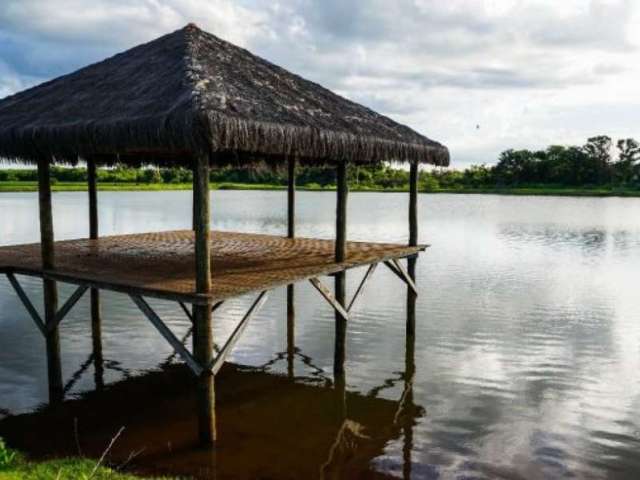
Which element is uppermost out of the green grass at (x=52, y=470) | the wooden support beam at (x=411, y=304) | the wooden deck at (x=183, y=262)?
the wooden deck at (x=183, y=262)

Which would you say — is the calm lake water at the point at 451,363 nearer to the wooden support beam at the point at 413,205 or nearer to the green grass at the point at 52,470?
the green grass at the point at 52,470

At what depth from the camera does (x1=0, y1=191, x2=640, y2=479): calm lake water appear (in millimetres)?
7559

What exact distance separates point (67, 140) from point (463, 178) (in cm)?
8073

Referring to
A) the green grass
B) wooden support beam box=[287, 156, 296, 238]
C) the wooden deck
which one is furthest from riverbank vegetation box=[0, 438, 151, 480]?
wooden support beam box=[287, 156, 296, 238]

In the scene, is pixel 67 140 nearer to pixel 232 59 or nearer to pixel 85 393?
pixel 232 59

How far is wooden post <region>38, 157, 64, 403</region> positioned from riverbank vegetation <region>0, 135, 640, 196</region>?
65460mm

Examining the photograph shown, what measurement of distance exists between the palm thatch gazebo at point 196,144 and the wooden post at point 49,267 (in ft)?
0.05

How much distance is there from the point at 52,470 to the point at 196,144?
142 inches

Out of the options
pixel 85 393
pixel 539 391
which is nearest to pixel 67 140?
pixel 85 393

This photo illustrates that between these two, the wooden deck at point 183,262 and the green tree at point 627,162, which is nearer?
the wooden deck at point 183,262

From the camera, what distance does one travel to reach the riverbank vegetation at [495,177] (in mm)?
76125

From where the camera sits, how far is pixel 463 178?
84812 millimetres

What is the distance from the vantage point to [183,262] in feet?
31.4

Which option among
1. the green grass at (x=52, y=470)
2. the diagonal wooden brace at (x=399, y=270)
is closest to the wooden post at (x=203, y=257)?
the green grass at (x=52, y=470)
